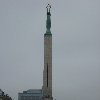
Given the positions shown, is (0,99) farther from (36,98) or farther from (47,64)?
(36,98)

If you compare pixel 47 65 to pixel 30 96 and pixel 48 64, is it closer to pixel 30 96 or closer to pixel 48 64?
pixel 48 64

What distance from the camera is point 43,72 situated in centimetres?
8238

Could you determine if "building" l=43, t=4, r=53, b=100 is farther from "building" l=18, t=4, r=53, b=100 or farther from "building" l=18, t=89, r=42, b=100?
"building" l=18, t=89, r=42, b=100

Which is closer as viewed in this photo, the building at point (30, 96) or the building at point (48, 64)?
the building at point (48, 64)

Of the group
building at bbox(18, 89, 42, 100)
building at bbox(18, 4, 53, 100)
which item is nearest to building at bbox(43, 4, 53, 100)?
building at bbox(18, 4, 53, 100)

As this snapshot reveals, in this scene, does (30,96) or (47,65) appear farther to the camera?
(30,96)

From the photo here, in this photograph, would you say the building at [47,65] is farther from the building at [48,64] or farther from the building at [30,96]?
the building at [30,96]

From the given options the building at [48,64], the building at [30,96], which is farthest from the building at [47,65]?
the building at [30,96]

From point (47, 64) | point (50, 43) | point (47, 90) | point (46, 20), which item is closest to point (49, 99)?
point (47, 90)

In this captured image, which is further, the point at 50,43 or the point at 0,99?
the point at 50,43

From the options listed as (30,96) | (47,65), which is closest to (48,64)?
(47,65)

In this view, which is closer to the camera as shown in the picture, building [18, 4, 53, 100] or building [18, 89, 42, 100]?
building [18, 4, 53, 100]

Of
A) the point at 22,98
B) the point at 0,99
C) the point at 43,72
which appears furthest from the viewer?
the point at 22,98

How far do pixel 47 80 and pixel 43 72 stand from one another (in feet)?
7.51
